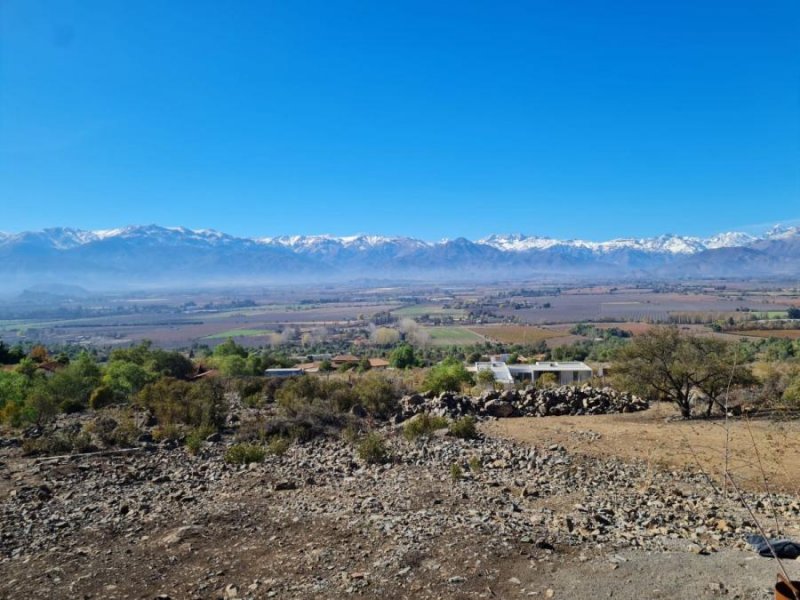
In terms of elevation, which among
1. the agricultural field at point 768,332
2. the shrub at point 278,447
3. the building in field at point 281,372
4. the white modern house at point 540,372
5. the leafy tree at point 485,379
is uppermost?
the shrub at point 278,447

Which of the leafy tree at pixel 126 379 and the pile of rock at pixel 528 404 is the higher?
the leafy tree at pixel 126 379

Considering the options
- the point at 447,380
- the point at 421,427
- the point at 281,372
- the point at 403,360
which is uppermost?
the point at 421,427

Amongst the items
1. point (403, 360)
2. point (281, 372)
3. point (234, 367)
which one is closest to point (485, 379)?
point (403, 360)

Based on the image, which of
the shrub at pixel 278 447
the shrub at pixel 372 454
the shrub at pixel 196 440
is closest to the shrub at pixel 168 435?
the shrub at pixel 196 440

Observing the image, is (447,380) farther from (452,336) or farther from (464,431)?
(452,336)

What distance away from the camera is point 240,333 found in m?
99.4

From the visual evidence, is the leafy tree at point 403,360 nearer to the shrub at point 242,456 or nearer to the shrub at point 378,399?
the shrub at point 378,399

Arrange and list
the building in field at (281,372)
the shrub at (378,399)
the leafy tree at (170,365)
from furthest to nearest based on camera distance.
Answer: the building in field at (281,372) < the leafy tree at (170,365) < the shrub at (378,399)

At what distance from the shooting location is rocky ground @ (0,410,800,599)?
7.63 metres

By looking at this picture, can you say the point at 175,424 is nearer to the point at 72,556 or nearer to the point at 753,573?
the point at 72,556

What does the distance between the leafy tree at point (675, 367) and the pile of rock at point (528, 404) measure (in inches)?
82.0

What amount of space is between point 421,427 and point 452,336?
2535 inches

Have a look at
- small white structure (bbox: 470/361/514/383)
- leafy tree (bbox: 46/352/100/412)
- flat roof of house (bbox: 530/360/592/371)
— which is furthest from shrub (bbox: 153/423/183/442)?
flat roof of house (bbox: 530/360/592/371)

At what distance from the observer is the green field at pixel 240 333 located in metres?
94.1
